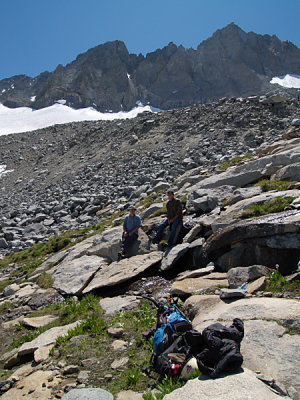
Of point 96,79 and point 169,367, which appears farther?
point 96,79

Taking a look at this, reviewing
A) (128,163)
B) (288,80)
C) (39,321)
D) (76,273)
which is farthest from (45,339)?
(288,80)

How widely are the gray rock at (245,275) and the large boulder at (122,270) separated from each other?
3.45 metres

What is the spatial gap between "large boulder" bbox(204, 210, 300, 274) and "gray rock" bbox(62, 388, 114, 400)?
492 cm

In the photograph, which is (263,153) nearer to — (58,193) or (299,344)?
(299,344)

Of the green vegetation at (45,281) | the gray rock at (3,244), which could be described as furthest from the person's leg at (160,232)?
the gray rock at (3,244)

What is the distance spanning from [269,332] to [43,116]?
5545 inches

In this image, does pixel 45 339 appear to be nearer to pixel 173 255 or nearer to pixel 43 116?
pixel 173 255

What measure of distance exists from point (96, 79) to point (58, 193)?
15531cm

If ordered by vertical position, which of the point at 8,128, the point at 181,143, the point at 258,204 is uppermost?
the point at 8,128

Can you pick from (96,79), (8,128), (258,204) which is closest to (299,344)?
(258,204)

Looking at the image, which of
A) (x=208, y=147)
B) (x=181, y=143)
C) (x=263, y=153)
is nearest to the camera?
(x=263, y=153)

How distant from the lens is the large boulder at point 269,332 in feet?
14.3

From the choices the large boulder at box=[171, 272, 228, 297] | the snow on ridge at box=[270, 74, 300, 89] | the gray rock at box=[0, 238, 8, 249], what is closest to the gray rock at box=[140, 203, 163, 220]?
the large boulder at box=[171, 272, 228, 297]

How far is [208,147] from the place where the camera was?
26406mm
